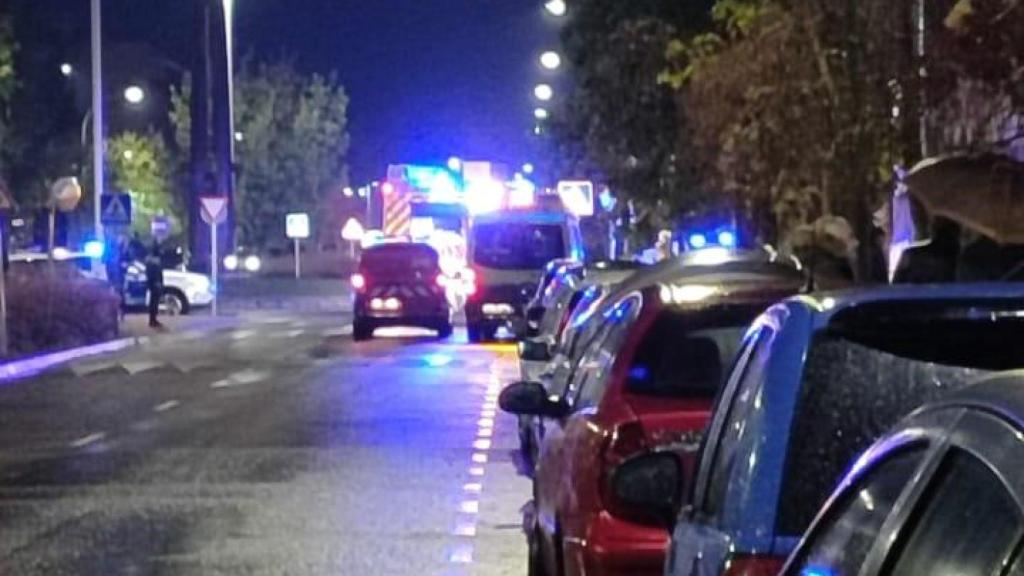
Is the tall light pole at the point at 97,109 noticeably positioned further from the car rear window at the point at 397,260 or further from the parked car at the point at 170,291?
the parked car at the point at 170,291

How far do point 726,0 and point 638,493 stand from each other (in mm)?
18373

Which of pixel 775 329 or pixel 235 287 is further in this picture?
pixel 235 287

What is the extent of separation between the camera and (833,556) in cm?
372

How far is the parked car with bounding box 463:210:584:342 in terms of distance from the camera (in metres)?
36.4

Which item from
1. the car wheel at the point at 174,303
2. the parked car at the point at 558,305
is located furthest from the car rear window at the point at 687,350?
the car wheel at the point at 174,303

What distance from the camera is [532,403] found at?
10.1 meters

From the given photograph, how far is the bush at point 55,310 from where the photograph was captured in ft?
108

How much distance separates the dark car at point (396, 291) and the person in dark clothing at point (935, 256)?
22.2m

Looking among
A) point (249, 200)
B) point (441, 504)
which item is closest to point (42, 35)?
point (249, 200)

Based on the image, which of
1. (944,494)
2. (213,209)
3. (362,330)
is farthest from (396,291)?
(944,494)

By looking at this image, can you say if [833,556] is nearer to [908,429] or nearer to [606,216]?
[908,429]

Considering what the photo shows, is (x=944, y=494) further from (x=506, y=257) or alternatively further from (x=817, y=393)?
(x=506, y=257)

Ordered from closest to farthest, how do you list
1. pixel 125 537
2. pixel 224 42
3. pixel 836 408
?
pixel 836 408 → pixel 125 537 → pixel 224 42

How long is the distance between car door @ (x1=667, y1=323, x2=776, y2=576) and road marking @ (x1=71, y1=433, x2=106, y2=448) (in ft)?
44.0
